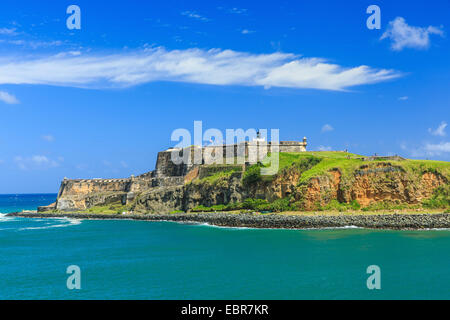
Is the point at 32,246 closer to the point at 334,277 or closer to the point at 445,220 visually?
the point at 334,277

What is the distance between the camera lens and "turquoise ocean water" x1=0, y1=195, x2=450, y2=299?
24.2m

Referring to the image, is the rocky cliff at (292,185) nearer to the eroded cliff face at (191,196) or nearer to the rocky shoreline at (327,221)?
the eroded cliff face at (191,196)

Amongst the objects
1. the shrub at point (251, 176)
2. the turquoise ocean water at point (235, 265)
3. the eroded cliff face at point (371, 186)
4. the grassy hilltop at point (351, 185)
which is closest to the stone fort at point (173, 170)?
the shrub at point (251, 176)

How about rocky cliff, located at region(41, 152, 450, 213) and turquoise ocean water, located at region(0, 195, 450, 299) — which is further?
rocky cliff, located at region(41, 152, 450, 213)

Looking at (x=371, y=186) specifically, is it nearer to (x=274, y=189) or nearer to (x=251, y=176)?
(x=274, y=189)

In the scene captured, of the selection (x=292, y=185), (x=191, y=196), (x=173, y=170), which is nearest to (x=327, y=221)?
(x=292, y=185)

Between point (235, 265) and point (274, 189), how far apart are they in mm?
36044

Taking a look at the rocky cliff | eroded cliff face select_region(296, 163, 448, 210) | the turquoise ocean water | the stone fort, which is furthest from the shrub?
the turquoise ocean water

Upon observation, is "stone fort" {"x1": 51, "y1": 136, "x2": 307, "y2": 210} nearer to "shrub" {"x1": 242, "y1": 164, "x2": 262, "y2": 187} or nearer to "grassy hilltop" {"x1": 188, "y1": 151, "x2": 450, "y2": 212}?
"shrub" {"x1": 242, "y1": 164, "x2": 262, "y2": 187}

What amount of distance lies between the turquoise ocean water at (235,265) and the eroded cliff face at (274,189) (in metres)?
11.4

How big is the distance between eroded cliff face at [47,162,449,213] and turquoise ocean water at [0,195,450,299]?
11385 mm

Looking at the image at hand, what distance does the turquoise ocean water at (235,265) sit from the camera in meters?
24.2

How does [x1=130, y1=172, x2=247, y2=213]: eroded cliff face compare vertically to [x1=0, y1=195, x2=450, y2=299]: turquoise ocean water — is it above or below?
above
